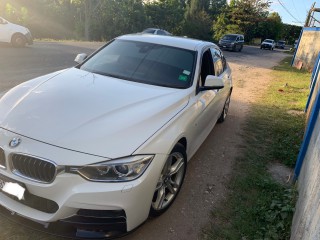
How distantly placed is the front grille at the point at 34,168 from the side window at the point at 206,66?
2400 mm

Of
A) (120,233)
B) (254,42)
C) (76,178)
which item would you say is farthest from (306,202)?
(254,42)

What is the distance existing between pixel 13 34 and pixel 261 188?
44.7 ft

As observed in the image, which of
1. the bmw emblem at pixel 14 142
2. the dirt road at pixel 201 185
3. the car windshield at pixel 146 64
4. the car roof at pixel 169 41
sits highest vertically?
the car roof at pixel 169 41

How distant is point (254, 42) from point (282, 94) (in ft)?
184

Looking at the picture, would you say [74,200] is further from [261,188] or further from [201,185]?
[261,188]

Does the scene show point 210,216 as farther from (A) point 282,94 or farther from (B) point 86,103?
(A) point 282,94

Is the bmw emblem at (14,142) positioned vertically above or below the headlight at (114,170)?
above

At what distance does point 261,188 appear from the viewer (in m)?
4.20

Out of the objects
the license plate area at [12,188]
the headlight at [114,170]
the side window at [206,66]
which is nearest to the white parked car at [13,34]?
the side window at [206,66]

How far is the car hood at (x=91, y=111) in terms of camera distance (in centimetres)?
261

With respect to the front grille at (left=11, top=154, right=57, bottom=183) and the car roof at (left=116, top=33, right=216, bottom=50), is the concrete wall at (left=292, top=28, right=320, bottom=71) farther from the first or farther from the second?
the front grille at (left=11, top=154, right=57, bottom=183)

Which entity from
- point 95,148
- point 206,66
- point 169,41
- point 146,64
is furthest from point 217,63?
point 95,148

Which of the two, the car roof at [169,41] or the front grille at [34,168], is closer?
the front grille at [34,168]

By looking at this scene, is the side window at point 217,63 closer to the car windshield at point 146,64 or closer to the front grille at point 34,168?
the car windshield at point 146,64
